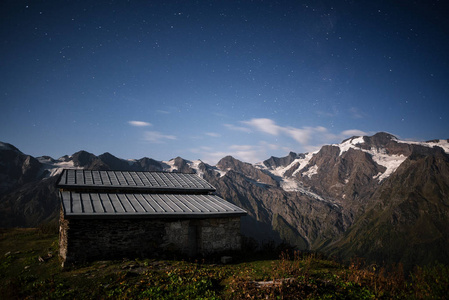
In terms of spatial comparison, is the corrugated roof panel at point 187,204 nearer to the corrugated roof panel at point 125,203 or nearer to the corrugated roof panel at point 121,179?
the corrugated roof panel at point 125,203

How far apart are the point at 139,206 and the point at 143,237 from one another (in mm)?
2008

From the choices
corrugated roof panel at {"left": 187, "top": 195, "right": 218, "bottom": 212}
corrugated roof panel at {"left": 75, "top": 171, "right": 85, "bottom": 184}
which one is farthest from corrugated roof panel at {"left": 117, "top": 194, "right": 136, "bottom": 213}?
corrugated roof panel at {"left": 187, "top": 195, "right": 218, "bottom": 212}

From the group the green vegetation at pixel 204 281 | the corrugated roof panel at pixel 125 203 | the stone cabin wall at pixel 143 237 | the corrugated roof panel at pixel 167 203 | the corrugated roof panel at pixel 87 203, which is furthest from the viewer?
the corrugated roof panel at pixel 167 203

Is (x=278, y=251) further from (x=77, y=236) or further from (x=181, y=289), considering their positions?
(x=77, y=236)

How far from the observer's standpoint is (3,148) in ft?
525

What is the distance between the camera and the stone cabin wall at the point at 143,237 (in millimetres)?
12595

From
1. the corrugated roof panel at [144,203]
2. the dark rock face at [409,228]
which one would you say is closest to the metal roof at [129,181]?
the corrugated roof panel at [144,203]

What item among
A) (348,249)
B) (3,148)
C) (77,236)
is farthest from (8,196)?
(348,249)

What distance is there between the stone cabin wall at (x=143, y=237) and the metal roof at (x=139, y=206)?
49 centimetres

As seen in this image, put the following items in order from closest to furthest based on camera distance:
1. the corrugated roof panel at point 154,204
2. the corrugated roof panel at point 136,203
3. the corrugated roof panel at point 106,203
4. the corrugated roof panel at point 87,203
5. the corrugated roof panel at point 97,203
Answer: the corrugated roof panel at point 87,203, the corrugated roof panel at point 97,203, the corrugated roof panel at point 106,203, the corrugated roof panel at point 136,203, the corrugated roof panel at point 154,204

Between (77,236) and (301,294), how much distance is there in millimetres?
11289

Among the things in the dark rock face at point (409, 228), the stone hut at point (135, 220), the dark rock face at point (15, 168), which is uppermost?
the dark rock face at point (15, 168)

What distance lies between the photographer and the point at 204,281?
9484 millimetres

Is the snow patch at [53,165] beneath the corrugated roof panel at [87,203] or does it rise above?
above
